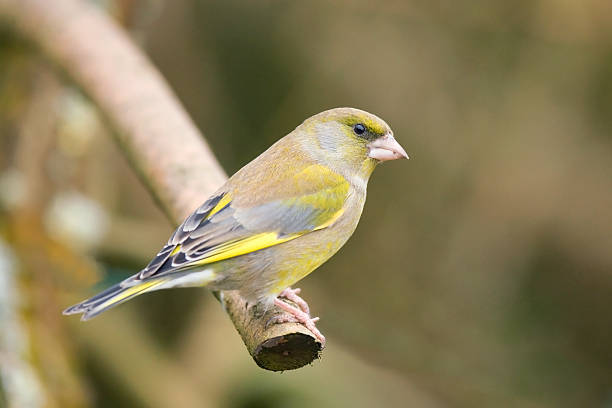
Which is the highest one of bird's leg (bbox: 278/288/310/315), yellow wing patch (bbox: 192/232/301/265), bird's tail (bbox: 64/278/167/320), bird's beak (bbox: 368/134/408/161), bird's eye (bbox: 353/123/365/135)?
bird's eye (bbox: 353/123/365/135)

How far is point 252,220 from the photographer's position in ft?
9.05

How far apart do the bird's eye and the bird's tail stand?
96cm

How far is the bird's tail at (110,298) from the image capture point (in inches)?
90.4

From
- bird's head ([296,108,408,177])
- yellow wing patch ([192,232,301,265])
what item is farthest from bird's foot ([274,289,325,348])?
bird's head ([296,108,408,177])

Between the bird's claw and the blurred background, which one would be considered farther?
the blurred background

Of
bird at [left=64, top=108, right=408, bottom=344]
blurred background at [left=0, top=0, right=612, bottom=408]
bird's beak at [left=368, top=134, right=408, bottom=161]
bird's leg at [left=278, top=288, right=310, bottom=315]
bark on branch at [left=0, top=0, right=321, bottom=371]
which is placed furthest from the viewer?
blurred background at [left=0, top=0, right=612, bottom=408]

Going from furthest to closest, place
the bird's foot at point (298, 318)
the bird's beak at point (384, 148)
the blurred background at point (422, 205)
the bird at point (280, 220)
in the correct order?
the blurred background at point (422, 205), the bird's beak at point (384, 148), the bird at point (280, 220), the bird's foot at point (298, 318)

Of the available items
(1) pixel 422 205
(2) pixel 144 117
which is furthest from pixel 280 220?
(1) pixel 422 205

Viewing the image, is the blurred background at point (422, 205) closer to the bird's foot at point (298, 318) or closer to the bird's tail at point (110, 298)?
the bird's foot at point (298, 318)

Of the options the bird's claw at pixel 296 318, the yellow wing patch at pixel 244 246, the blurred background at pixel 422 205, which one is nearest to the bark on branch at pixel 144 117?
the bird's claw at pixel 296 318

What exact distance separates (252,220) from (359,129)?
22.9 inches

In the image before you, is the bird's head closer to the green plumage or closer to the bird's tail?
the green plumage

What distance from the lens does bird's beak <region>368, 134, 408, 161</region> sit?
3.04 metres

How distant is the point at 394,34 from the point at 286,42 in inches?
30.3
